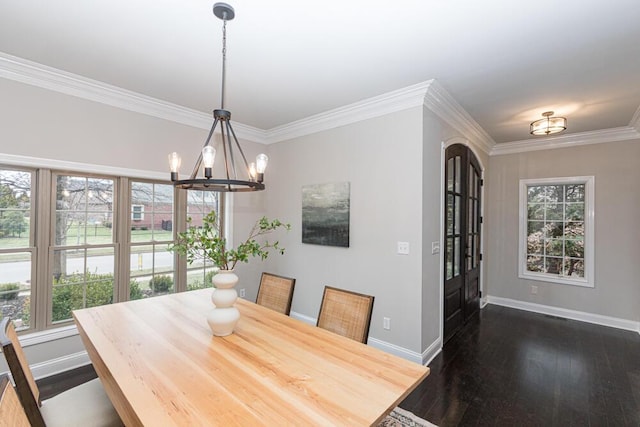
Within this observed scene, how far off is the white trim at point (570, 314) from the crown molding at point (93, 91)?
536 cm

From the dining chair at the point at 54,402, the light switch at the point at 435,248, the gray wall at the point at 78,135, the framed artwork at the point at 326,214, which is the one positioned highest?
the gray wall at the point at 78,135

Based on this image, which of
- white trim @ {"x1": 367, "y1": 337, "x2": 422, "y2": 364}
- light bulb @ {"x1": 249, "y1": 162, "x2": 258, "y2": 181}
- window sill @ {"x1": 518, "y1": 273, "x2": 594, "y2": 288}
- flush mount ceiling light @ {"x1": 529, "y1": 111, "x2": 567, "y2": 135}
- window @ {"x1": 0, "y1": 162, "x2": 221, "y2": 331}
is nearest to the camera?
light bulb @ {"x1": 249, "y1": 162, "x2": 258, "y2": 181}

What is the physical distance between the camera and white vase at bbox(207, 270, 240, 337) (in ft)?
5.68

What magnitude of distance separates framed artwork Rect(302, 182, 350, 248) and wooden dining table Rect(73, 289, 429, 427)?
5.50ft

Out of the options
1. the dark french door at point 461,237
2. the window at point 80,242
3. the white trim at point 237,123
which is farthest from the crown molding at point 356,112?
the window at point 80,242

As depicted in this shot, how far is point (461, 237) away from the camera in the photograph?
393cm

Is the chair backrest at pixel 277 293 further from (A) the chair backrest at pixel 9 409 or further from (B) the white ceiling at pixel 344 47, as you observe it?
(B) the white ceiling at pixel 344 47

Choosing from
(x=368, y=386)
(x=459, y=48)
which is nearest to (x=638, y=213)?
Result: (x=459, y=48)

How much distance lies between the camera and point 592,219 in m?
4.27

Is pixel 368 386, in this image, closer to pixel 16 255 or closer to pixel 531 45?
pixel 531 45

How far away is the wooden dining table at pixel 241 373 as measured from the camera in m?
1.08

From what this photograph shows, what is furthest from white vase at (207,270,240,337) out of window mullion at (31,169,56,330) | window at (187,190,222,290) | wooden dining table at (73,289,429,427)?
window at (187,190,222,290)

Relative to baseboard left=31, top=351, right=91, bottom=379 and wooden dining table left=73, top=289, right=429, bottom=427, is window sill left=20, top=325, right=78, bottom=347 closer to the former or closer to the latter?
baseboard left=31, top=351, right=91, bottom=379

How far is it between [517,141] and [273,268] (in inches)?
171
